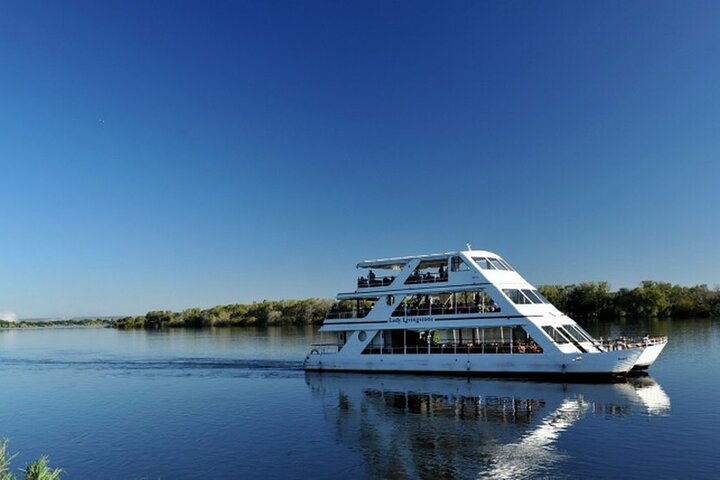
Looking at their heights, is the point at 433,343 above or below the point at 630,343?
above

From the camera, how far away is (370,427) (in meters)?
24.0

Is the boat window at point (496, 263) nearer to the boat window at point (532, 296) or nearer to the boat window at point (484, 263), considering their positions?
the boat window at point (484, 263)

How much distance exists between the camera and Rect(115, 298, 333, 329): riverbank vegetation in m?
137

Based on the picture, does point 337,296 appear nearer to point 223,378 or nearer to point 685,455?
point 223,378

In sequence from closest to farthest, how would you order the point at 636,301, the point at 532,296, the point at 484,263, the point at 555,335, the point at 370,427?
the point at 370,427, the point at 555,335, the point at 532,296, the point at 484,263, the point at 636,301

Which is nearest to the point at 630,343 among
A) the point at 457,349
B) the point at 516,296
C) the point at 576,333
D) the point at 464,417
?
the point at 576,333

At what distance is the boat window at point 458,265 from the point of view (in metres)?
36.0

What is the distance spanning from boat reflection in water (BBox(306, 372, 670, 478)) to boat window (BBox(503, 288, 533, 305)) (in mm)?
5208

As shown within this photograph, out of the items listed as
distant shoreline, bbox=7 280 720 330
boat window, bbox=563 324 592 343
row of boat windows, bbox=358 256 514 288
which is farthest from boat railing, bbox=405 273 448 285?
distant shoreline, bbox=7 280 720 330

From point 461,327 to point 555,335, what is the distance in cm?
601

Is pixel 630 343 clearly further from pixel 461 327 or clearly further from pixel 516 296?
pixel 461 327

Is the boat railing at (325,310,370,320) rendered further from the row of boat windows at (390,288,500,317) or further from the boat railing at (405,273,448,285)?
the boat railing at (405,273,448,285)

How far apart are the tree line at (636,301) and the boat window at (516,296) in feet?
283

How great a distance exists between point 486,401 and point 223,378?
2201 cm
